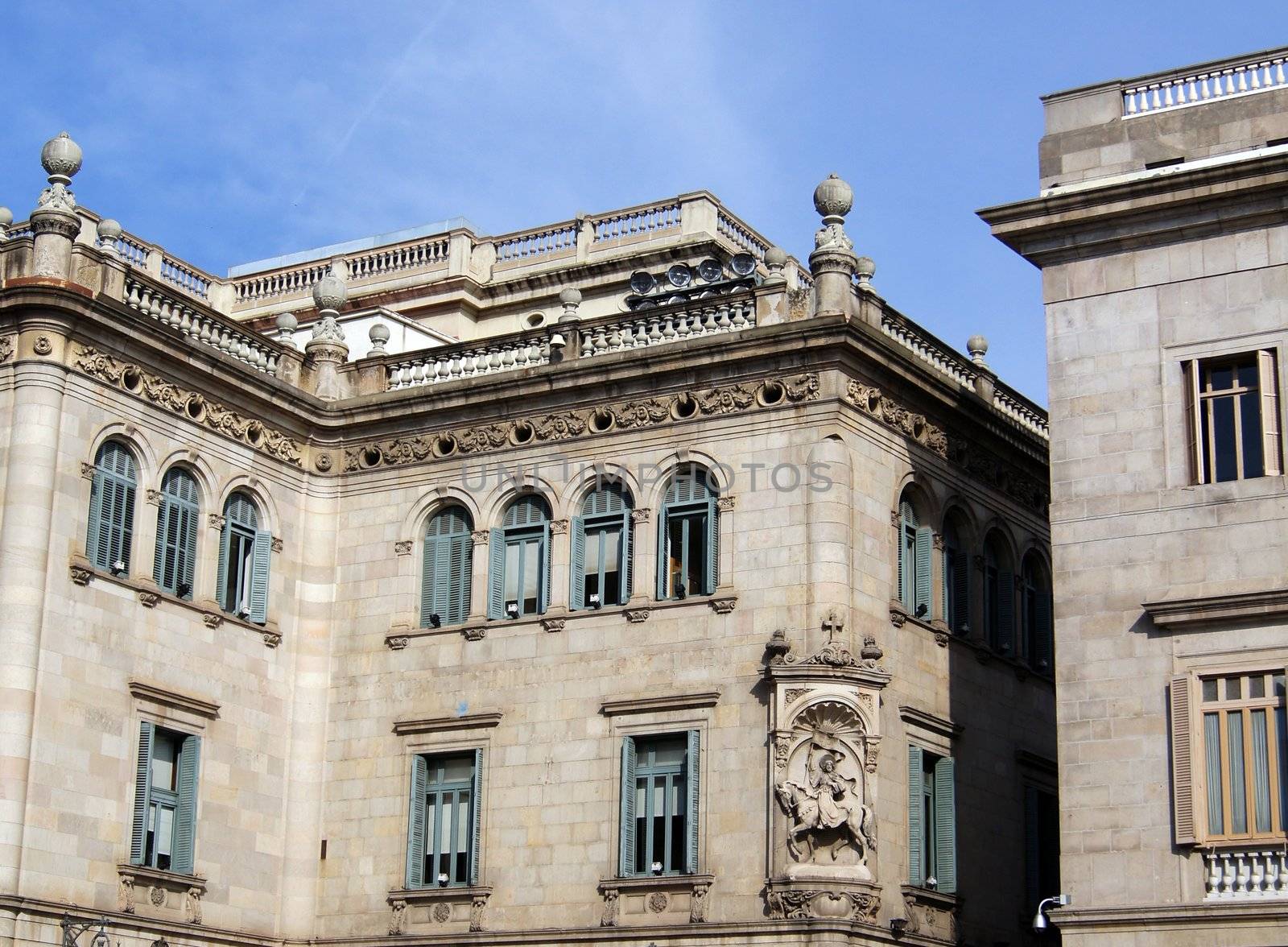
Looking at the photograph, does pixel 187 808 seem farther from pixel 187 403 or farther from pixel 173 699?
pixel 187 403

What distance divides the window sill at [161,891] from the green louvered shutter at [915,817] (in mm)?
10200

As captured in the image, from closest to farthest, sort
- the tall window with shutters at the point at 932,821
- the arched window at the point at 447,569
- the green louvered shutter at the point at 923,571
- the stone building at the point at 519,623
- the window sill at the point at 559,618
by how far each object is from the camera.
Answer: the stone building at the point at 519,623, the tall window with shutters at the point at 932,821, the window sill at the point at 559,618, the green louvered shutter at the point at 923,571, the arched window at the point at 447,569

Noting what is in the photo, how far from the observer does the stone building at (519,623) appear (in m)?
29.8

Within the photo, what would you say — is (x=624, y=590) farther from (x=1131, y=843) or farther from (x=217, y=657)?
(x=1131, y=843)

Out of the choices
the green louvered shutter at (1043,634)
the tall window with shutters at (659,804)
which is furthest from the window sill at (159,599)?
the green louvered shutter at (1043,634)

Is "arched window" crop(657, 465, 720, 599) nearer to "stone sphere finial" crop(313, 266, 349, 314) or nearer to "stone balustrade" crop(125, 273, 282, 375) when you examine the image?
"stone balustrade" crop(125, 273, 282, 375)

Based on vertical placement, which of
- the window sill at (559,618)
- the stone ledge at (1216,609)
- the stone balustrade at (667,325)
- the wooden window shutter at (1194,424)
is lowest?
the stone ledge at (1216,609)

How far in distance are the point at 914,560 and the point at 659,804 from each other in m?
5.56

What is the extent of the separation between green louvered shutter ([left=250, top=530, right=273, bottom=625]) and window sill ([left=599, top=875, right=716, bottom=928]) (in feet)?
23.0

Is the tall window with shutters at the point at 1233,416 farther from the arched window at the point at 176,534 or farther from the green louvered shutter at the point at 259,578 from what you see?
the arched window at the point at 176,534

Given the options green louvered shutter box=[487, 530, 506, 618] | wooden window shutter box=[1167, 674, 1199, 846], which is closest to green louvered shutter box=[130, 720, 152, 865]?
green louvered shutter box=[487, 530, 506, 618]

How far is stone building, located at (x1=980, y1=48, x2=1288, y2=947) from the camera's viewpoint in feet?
84.7

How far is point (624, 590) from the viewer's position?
32.2m

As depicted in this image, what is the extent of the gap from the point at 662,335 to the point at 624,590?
4019mm
